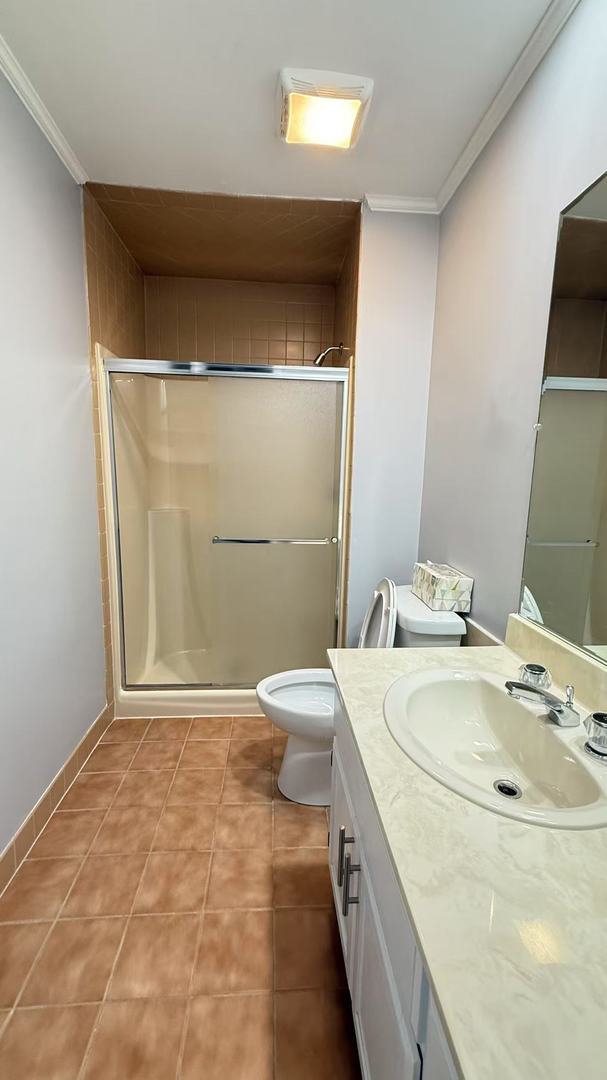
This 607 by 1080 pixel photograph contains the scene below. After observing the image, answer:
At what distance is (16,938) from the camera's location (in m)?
1.20

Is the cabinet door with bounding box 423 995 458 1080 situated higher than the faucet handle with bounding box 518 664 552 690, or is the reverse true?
the faucet handle with bounding box 518 664 552 690

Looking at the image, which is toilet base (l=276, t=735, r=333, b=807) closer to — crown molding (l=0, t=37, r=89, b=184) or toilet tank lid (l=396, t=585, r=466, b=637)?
toilet tank lid (l=396, t=585, r=466, b=637)

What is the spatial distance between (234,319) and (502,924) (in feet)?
9.51

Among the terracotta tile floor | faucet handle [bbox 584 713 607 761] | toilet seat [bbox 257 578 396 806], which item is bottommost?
the terracotta tile floor

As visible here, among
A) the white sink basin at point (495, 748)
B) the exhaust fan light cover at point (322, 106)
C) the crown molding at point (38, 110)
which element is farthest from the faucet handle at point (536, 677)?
the crown molding at point (38, 110)

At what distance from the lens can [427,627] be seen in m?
1.50

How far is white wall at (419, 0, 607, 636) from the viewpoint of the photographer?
1.04m

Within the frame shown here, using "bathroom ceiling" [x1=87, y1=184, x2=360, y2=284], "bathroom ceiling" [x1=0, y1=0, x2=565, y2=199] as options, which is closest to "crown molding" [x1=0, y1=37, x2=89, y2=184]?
"bathroom ceiling" [x1=0, y1=0, x2=565, y2=199]

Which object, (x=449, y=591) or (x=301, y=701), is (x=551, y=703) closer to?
(x=449, y=591)

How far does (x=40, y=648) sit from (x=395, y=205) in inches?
87.0

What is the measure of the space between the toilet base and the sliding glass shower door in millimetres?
725

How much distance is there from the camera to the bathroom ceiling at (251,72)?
44.3 inches

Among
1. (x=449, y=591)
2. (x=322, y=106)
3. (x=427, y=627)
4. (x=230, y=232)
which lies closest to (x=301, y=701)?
(x=427, y=627)

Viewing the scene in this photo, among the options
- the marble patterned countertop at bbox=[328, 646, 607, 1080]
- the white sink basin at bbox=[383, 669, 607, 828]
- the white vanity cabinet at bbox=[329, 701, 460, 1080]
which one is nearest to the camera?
the marble patterned countertop at bbox=[328, 646, 607, 1080]
